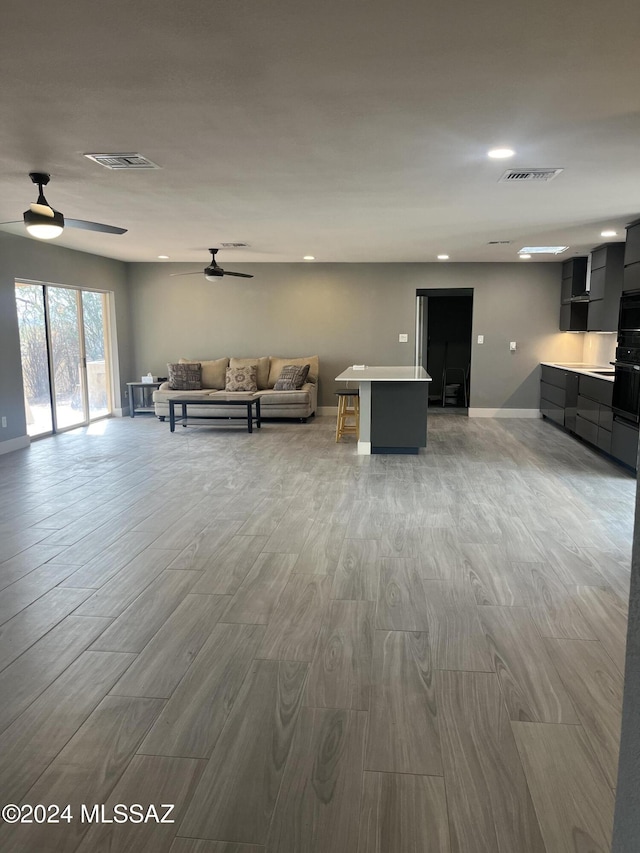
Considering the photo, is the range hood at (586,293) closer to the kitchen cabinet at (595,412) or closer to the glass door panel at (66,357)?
the kitchen cabinet at (595,412)

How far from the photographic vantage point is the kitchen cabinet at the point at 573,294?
340 inches

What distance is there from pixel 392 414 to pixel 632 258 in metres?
2.84

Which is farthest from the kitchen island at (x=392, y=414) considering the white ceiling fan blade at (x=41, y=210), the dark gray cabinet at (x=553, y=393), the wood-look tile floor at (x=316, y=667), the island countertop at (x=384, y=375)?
the white ceiling fan blade at (x=41, y=210)

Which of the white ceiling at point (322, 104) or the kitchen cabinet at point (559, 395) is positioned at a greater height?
the white ceiling at point (322, 104)

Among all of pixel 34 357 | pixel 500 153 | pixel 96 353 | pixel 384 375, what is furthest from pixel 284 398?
pixel 500 153

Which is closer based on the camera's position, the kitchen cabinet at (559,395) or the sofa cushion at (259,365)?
the kitchen cabinet at (559,395)

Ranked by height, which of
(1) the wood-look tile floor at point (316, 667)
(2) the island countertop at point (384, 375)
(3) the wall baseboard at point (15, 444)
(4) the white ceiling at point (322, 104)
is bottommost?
(1) the wood-look tile floor at point (316, 667)

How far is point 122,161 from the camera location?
3.79m

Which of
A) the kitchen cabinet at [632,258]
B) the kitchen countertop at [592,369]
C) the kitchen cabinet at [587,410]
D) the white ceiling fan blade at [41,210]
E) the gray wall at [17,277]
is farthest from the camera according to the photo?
the gray wall at [17,277]

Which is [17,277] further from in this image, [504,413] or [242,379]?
[504,413]

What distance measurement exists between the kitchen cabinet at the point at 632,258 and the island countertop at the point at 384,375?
2134 mm

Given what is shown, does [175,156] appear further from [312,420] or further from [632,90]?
[312,420]

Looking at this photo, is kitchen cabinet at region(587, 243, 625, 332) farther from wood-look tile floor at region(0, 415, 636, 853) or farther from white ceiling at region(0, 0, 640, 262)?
wood-look tile floor at region(0, 415, 636, 853)

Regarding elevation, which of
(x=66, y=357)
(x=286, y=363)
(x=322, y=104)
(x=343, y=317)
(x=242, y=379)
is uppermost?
(x=322, y=104)
